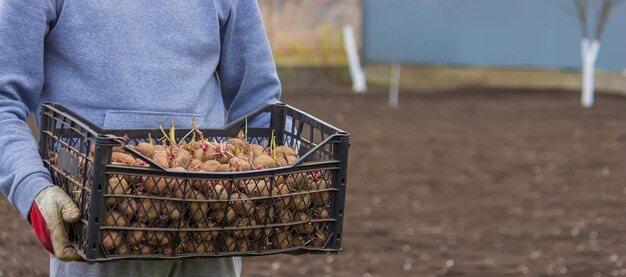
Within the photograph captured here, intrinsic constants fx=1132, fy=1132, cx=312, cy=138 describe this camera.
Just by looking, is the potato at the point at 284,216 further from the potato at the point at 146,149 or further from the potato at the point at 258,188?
the potato at the point at 146,149

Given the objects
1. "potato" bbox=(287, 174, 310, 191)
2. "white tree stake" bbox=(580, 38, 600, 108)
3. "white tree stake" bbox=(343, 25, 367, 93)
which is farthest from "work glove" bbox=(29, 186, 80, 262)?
"white tree stake" bbox=(343, 25, 367, 93)

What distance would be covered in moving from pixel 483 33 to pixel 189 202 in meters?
15.3

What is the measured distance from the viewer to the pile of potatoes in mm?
2115

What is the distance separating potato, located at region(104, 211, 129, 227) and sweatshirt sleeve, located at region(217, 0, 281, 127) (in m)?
0.71

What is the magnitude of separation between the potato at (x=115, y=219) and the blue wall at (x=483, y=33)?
586 inches

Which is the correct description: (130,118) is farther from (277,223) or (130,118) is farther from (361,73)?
(361,73)

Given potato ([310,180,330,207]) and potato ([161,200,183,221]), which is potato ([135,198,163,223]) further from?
potato ([310,180,330,207])

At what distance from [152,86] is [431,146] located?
8.18 metres

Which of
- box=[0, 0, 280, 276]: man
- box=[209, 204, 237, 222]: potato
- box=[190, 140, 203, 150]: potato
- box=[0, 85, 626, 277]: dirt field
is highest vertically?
box=[0, 0, 280, 276]: man

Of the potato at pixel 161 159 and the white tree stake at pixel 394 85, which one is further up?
the potato at pixel 161 159

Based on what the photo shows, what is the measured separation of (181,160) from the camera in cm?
227

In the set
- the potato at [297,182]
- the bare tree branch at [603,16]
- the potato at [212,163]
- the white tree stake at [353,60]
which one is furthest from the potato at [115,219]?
the white tree stake at [353,60]

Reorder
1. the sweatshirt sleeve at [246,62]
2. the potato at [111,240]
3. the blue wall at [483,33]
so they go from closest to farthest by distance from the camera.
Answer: the potato at [111,240], the sweatshirt sleeve at [246,62], the blue wall at [483,33]

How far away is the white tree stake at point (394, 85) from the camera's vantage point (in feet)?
48.1
